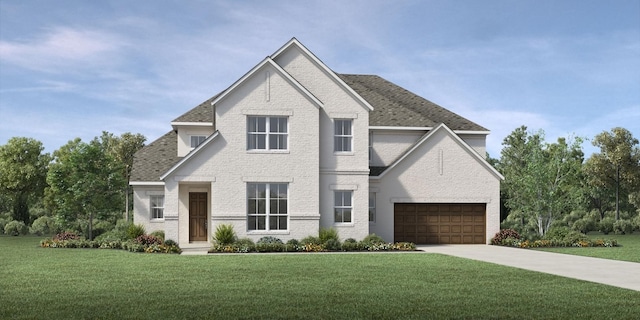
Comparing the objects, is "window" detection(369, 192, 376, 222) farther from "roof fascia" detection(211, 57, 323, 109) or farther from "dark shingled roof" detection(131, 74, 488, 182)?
"roof fascia" detection(211, 57, 323, 109)

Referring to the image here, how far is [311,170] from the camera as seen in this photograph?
30859mm

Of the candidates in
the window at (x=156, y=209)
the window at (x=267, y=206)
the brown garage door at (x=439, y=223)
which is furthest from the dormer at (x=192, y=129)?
the brown garage door at (x=439, y=223)

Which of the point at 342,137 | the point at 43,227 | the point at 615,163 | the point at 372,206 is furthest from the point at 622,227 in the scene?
the point at 43,227

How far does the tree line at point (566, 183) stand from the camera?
38844 mm

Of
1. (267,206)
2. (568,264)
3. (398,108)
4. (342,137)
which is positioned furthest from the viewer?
(398,108)

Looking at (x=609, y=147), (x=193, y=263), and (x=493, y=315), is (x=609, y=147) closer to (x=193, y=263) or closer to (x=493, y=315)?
(x=193, y=263)

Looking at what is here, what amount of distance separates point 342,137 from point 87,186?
16.0m

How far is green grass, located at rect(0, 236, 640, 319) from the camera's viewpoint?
11922 mm

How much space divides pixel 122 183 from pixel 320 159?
46.9ft

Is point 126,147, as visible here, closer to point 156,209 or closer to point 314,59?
point 156,209

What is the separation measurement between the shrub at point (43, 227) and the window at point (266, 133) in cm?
2406

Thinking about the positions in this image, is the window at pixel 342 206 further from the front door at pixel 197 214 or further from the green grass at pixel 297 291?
the green grass at pixel 297 291

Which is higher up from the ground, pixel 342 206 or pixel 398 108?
pixel 398 108

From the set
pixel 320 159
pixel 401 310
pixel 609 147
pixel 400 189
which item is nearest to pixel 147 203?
pixel 320 159
